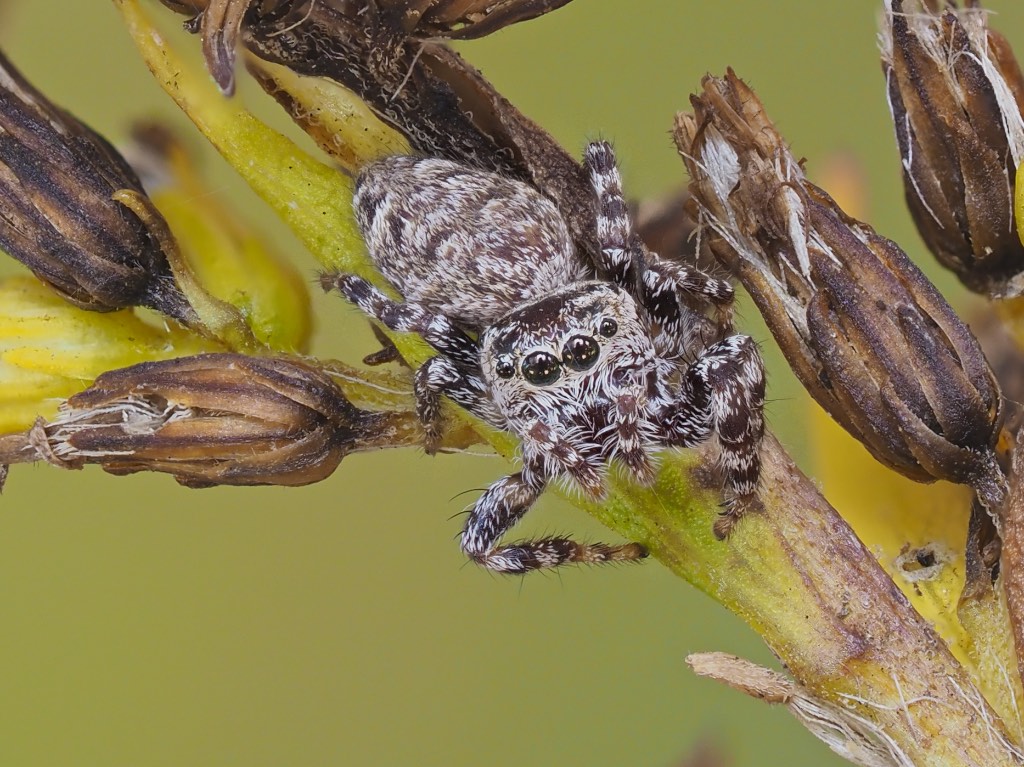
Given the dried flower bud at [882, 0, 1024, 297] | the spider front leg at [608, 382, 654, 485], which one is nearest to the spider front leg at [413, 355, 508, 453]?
the spider front leg at [608, 382, 654, 485]

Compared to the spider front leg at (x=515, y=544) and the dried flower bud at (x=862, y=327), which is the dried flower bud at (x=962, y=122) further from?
the spider front leg at (x=515, y=544)

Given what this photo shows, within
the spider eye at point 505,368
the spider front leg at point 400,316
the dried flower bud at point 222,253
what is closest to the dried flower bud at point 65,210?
the dried flower bud at point 222,253

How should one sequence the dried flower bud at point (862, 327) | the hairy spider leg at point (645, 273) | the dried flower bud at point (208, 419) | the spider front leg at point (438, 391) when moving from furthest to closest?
the hairy spider leg at point (645, 273) < the spider front leg at point (438, 391) < the dried flower bud at point (208, 419) < the dried flower bud at point (862, 327)

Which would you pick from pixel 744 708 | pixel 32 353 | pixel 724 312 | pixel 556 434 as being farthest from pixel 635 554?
pixel 744 708

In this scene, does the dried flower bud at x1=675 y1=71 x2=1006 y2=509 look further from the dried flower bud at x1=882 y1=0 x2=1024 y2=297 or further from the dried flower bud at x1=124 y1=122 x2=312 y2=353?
the dried flower bud at x1=124 y1=122 x2=312 y2=353

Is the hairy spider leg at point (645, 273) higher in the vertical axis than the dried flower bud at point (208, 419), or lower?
higher

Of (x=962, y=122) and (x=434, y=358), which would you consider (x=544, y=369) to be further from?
(x=962, y=122)
